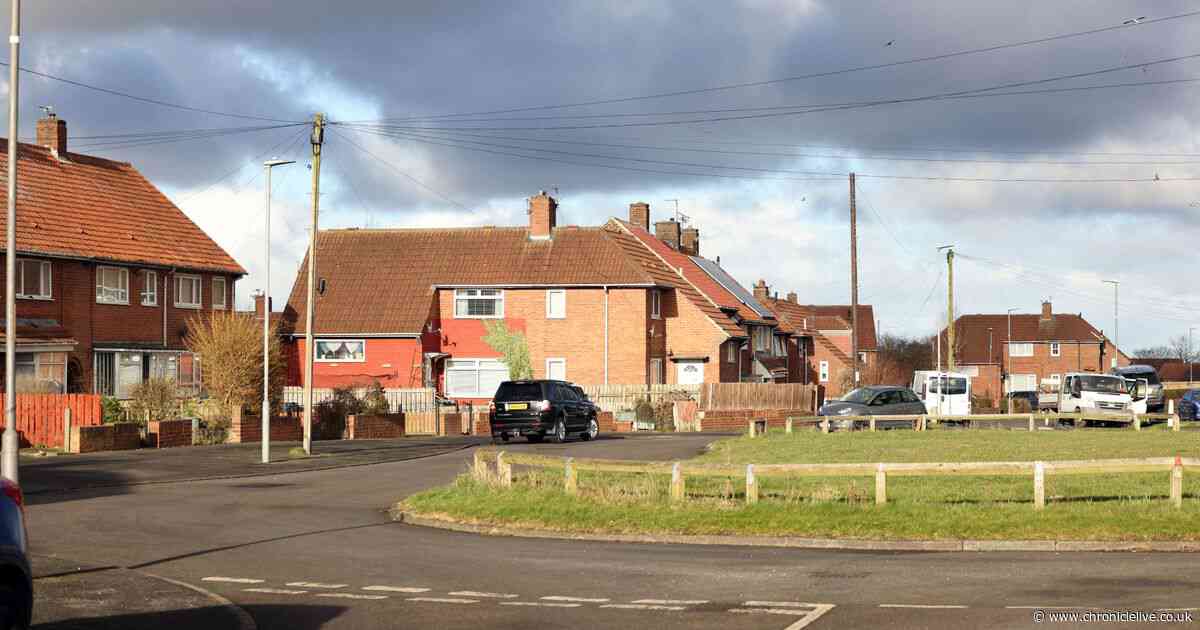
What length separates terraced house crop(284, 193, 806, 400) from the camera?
59.3 metres

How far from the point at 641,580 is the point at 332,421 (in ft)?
99.9

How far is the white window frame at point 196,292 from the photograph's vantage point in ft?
159

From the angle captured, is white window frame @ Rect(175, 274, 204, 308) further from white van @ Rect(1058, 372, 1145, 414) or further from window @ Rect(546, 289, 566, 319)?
white van @ Rect(1058, 372, 1145, 414)

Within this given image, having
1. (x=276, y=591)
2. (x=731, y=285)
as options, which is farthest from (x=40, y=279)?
(x=731, y=285)

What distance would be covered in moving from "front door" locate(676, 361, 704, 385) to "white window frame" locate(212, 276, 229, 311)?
859 inches

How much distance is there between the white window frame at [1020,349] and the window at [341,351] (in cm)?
7768

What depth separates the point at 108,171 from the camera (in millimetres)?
50750

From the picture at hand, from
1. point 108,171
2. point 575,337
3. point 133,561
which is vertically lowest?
point 133,561

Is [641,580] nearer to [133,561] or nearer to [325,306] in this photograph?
[133,561]

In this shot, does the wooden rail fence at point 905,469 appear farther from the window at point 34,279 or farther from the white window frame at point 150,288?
the white window frame at point 150,288

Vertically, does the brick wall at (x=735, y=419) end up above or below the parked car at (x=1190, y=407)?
below

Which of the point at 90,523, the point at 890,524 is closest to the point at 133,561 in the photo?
the point at 90,523

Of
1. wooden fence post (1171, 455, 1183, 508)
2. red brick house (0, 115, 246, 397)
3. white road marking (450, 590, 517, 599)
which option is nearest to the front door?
red brick house (0, 115, 246, 397)

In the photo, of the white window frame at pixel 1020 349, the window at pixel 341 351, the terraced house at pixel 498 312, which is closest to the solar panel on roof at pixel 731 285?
the terraced house at pixel 498 312
